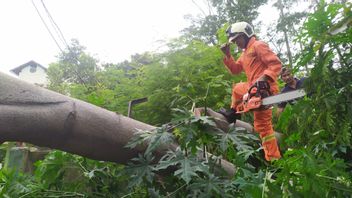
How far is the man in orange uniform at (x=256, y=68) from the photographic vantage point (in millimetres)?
3596

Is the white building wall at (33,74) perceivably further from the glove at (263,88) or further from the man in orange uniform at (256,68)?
the glove at (263,88)

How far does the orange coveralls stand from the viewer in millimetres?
3594

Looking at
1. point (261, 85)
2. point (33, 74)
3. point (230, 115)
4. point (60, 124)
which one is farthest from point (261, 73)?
point (33, 74)

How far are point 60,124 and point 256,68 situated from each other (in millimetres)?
2510

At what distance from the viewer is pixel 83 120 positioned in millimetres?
2383

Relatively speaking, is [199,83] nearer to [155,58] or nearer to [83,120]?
[155,58]

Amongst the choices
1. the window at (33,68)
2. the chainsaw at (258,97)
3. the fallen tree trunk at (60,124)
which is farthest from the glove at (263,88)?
the window at (33,68)

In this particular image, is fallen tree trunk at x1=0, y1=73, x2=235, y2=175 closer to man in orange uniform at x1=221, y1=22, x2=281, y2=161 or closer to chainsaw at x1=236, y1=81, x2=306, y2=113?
chainsaw at x1=236, y1=81, x2=306, y2=113

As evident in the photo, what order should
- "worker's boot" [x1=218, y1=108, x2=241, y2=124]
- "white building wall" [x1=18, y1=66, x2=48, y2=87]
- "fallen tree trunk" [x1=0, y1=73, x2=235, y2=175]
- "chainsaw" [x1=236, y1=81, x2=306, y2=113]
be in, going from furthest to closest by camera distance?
"white building wall" [x1=18, y1=66, x2=48, y2=87] → "worker's boot" [x1=218, y1=108, x2=241, y2=124] → "chainsaw" [x1=236, y1=81, x2=306, y2=113] → "fallen tree trunk" [x1=0, y1=73, x2=235, y2=175]

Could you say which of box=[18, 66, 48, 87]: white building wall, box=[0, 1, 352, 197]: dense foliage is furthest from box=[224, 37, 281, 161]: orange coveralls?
box=[18, 66, 48, 87]: white building wall

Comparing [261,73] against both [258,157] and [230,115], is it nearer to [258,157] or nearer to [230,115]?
[230,115]

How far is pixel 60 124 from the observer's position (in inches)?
89.4

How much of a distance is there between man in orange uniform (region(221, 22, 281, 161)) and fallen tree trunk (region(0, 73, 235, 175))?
1567 mm

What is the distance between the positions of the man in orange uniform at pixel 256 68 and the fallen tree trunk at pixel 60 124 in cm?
157
